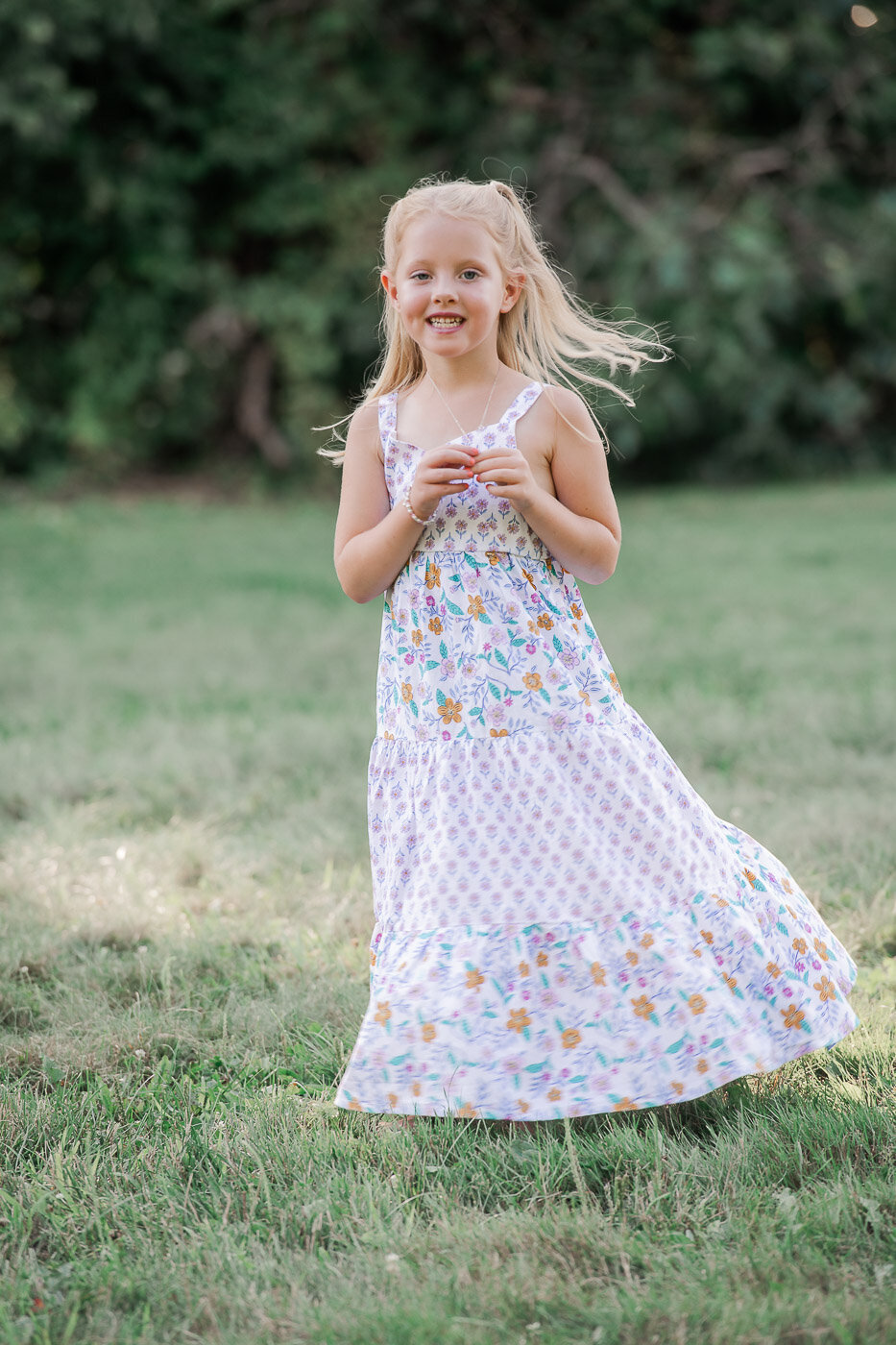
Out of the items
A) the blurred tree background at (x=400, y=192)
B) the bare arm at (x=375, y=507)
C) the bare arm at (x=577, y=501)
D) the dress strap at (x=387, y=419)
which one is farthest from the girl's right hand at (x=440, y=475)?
the blurred tree background at (x=400, y=192)

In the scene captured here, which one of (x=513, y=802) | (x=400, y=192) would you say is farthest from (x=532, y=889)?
(x=400, y=192)

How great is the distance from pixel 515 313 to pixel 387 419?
31cm

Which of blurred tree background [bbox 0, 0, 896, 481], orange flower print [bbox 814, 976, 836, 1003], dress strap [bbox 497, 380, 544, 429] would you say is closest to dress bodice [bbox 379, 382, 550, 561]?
dress strap [bbox 497, 380, 544, 429]

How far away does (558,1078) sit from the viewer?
2.03 meters

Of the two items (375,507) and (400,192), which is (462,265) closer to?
(375,507)

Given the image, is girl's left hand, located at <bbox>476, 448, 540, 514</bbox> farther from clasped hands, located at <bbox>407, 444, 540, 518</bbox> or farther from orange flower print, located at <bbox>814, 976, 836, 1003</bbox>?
orange flower print, located at <bbox>814, 976, 836, 1003</bbox>

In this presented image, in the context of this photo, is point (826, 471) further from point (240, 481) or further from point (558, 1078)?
point (558, 1078)

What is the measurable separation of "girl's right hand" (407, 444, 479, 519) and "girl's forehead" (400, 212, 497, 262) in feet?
1.08

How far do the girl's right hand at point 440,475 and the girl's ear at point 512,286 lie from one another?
0.35 meters

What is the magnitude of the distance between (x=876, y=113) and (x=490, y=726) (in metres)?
12.8

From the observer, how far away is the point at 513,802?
2.09 meters

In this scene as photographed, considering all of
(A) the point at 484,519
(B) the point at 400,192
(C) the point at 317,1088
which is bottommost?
(C) the point at 317,1088

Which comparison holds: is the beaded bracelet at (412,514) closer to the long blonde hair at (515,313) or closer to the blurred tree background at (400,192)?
the long blonde hair at (515,313)

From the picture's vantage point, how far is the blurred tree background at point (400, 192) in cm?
1184
